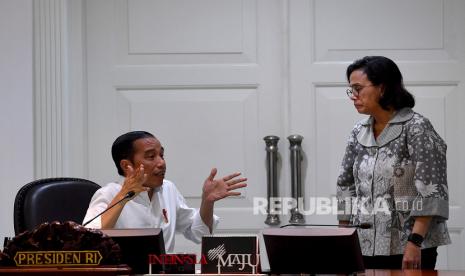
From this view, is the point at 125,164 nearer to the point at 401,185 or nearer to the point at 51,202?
the point at 51,202

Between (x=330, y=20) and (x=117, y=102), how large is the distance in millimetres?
1107

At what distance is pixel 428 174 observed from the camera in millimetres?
3256

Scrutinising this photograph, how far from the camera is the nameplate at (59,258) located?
2207 millimetres

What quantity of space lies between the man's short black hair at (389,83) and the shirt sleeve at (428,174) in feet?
0.48

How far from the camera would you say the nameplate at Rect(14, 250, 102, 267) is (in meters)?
2.21

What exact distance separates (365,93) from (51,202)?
1.23m

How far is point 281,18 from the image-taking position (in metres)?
4.41

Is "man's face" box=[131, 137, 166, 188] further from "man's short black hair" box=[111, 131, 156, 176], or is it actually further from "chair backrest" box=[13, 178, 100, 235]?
"chair backrest" box=[13, 178, 100, 235]

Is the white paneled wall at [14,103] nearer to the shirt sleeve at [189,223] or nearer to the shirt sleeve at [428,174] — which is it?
the shirt sleeve at [189,223]

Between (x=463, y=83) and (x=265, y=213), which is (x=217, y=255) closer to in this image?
(x=265, y=213)

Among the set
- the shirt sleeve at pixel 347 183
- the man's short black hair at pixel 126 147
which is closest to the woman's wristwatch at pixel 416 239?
the shirt sleeve at pixel 347 183

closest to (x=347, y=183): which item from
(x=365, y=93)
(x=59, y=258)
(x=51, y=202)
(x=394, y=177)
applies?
(x=394, y=177)

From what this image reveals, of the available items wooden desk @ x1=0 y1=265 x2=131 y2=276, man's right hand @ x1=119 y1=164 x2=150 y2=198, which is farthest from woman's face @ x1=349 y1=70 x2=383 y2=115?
wooden desk @ x1=0 y1=265 x2=131 y2=276

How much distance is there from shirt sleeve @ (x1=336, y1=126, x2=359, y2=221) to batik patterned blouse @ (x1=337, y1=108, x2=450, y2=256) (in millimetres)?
89
